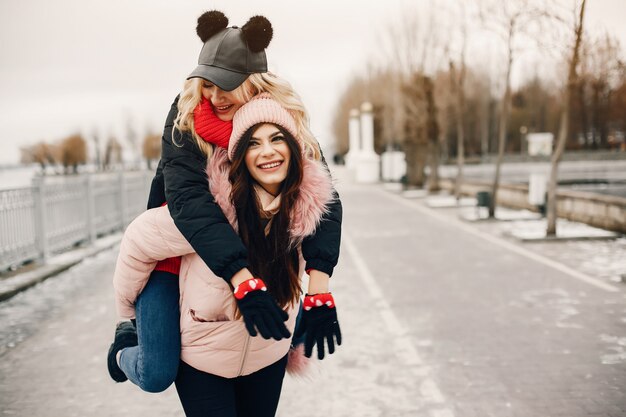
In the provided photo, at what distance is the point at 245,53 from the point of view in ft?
7.02

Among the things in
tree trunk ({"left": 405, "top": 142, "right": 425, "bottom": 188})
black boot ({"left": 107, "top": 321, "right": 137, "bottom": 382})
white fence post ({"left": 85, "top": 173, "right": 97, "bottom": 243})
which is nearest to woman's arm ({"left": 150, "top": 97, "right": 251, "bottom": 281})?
black boot ({"left": 107, "top": 321, "right": 137, "bottom": 382})

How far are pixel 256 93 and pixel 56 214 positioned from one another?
10.6 m

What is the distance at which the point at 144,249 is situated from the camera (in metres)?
2.10

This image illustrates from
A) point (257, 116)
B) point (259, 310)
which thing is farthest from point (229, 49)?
point (259, 310)

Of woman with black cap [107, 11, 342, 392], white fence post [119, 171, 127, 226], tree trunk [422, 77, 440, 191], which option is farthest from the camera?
tree trunk [422, 77, 440, 191]

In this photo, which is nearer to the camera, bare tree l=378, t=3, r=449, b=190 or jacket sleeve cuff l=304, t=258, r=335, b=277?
jacket sleeve cuff l=304, t=258, r=335, b=277

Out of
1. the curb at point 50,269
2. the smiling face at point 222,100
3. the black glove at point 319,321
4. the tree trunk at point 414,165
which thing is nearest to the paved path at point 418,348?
the curb at point 50,269

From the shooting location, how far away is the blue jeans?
2.14 metres

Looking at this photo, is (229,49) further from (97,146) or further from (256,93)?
(97,146)

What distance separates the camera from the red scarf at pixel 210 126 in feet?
6.97

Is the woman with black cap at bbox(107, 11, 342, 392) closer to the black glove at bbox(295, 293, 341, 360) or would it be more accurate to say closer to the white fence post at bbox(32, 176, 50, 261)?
the black glove at bbox(295, 293, 341, 360)

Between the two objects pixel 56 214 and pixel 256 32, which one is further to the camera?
pixel 56 214

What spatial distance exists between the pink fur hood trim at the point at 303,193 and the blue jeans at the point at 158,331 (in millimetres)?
337

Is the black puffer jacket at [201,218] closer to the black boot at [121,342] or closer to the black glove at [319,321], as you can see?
the black glove at [319,321]
